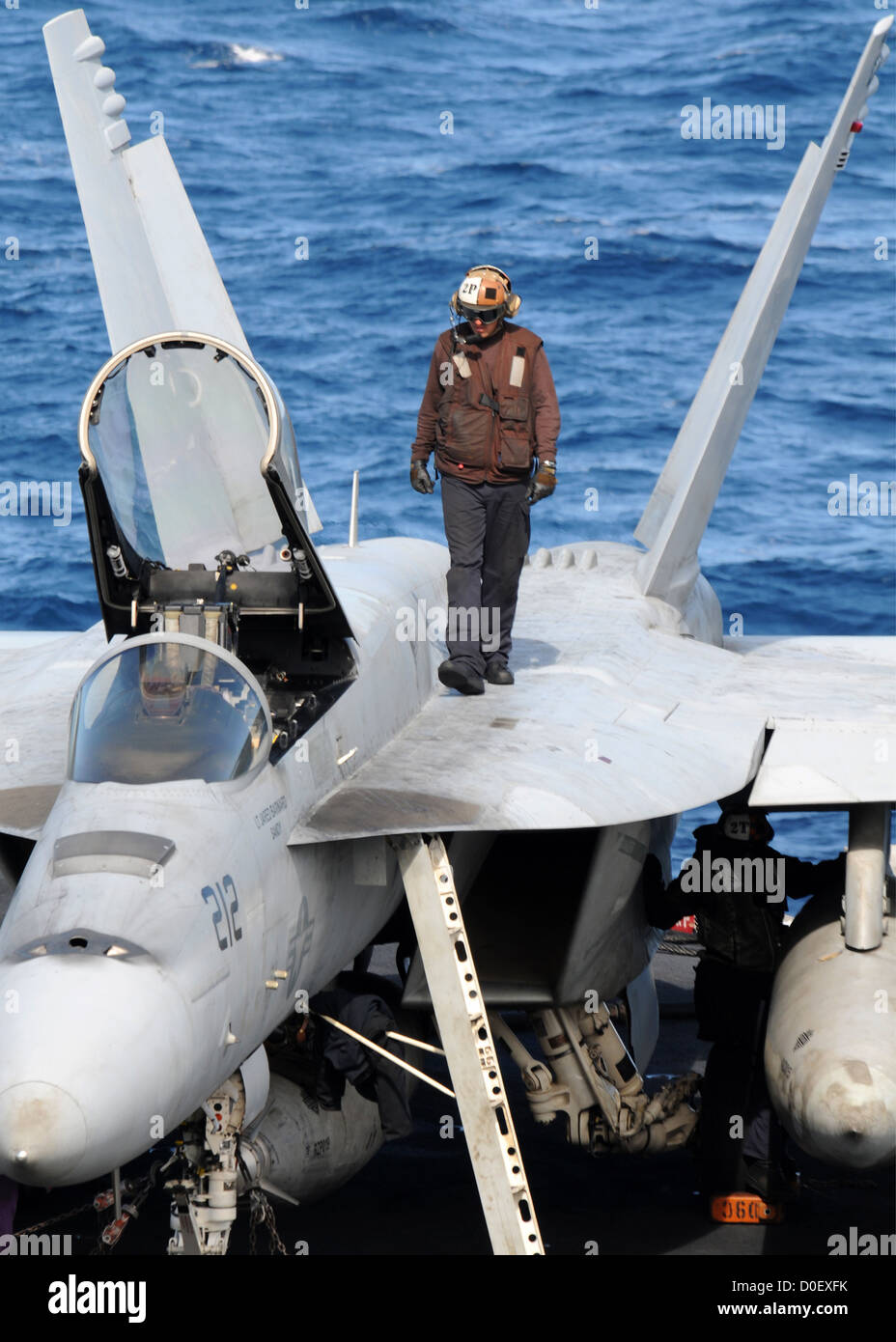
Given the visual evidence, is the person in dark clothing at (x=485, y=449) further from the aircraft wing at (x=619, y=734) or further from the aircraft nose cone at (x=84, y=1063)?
the aircraft nose cone at (x=84, y=1063)

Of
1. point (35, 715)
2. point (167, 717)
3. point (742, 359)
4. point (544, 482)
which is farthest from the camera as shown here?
point (742, 359)

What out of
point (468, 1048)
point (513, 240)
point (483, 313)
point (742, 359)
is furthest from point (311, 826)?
point (513, 240)

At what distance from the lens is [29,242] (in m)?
32.3

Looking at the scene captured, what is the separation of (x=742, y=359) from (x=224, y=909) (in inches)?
265

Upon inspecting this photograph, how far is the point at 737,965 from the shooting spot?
33.2 ft

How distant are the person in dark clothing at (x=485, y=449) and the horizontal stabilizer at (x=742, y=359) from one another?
2.70 meters

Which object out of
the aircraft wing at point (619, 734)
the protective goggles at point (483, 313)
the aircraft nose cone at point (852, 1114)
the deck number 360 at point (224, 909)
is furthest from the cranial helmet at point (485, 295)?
the aircraft nose cone at point (852, 1114)

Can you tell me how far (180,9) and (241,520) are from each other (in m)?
35.3

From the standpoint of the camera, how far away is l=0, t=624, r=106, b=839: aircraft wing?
763cm
